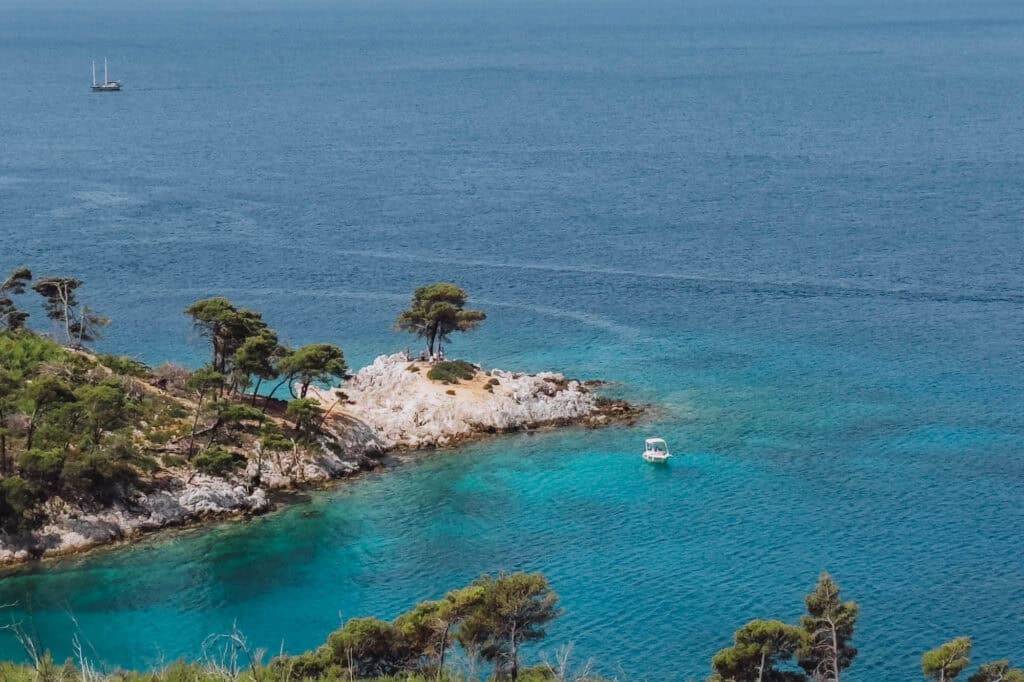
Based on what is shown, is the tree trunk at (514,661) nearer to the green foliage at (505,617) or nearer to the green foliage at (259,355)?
the green foliage at (505,617)

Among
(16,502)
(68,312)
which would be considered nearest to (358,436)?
(16,502)

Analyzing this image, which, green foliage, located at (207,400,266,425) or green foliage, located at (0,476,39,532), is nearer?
green foliage, located at (0,476,39,532)

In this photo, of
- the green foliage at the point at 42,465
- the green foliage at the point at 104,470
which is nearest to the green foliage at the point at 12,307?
the green foliage at the point at 42,465

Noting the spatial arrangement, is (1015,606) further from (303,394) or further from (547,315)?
(547,315)

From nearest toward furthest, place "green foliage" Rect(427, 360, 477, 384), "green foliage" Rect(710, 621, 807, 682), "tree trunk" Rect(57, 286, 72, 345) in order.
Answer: "green foliage" Rect(710, 621, 807, 682) → "tree trunk" Rect(57, 286, 72, 345) → "green foliage" Rect(427, 360, 477, 384)

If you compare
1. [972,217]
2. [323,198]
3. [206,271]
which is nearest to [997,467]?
[972,217]

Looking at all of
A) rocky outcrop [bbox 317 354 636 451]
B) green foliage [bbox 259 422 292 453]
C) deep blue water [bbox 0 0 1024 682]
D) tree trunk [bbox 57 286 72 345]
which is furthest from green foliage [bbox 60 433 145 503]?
tree trunk [bbox 57 286 72 345]

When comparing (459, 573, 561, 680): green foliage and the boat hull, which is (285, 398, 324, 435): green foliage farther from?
(459, 573, 561, 680): green foliage

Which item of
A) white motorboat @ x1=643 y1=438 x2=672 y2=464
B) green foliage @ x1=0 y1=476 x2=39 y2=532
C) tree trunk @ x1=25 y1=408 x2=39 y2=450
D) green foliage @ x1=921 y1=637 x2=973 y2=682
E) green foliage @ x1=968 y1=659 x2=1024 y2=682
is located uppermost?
green foliage @ x1=921 y1=637 x2=973 y2=682
